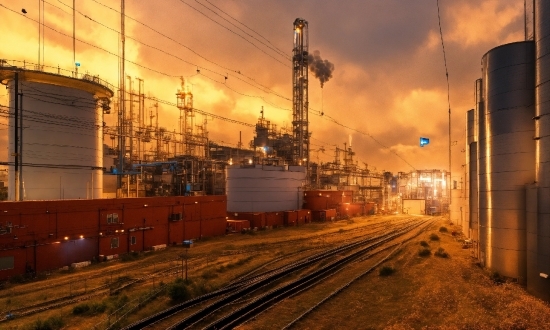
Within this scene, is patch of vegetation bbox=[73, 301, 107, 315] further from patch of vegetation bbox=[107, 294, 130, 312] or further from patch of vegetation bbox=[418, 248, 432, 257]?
patch of vegetation bbox=[418, 248, 432, 257]

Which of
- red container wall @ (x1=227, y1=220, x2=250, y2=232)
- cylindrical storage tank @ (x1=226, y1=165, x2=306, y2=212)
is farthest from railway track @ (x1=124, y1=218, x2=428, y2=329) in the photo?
cylindrical storage tank @ (x1=226, y1=165, x2=306, y2=212)

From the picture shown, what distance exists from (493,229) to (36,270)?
26608mm

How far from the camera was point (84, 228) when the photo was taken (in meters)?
25.2

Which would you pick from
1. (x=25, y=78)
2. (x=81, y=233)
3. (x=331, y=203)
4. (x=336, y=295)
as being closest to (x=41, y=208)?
(x=81, y=233)

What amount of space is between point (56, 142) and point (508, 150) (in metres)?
35.7

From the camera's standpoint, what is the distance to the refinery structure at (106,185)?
23.5 meters

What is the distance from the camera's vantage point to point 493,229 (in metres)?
19.4

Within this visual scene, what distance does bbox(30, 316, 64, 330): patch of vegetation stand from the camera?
1334 cm

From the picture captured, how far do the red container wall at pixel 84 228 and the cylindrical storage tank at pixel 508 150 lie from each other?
962 inches

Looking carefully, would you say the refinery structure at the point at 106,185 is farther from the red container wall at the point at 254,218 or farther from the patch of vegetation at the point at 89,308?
the patch of vegetation at the point at 89,308

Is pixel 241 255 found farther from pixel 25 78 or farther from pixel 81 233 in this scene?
pixel 25 78

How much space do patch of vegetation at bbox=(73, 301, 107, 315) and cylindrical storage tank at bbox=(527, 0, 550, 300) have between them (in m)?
18.9

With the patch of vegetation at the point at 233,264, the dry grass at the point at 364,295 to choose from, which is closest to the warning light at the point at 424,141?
the dry grass at the point at 364,295

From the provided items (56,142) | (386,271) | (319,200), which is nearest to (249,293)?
(386,271)
